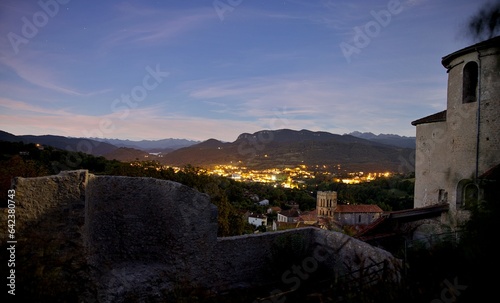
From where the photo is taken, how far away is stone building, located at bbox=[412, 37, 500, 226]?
31.0 feet

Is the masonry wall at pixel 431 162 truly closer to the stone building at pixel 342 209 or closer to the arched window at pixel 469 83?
the arched window at pixel 469 83

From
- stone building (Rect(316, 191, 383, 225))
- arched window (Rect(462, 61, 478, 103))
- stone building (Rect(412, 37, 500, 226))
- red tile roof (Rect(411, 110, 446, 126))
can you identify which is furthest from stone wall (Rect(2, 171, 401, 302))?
stone building (Rect(316, 191, 383, 225))

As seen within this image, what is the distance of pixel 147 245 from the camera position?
7.69 metres

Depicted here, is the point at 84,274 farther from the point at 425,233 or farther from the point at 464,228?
the point at 425,233

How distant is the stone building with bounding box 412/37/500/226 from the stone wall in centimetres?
438

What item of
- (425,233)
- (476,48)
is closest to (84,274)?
(425,233)

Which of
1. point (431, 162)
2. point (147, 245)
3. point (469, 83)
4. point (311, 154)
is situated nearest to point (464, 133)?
point (469, 83)

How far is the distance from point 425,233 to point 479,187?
7.54 feet

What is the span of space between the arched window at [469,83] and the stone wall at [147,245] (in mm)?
5866

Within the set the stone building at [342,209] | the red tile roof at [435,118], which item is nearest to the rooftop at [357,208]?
the stone building at [342,209]

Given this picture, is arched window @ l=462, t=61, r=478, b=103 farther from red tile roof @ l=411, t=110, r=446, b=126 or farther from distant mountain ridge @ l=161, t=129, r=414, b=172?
distant mountain ridge @ l=161, t=129, r=414, b=172

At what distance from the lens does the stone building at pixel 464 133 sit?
9461 millimetres

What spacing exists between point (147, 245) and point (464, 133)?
9.21 m

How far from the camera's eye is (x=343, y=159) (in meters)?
84.5
